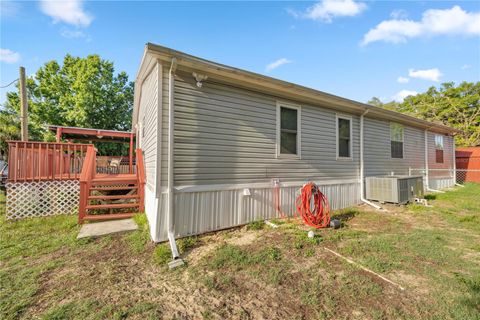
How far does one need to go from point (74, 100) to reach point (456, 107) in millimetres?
35778

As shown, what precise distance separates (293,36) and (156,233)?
9.09 metres

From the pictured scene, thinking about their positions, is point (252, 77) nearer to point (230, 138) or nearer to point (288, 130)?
point (230, 138)

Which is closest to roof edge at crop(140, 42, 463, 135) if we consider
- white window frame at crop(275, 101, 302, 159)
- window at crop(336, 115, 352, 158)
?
white window frame at crop(275, 101, 302, 159)

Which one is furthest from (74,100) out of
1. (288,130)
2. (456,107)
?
(456,107)

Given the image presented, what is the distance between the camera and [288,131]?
18.1 feet

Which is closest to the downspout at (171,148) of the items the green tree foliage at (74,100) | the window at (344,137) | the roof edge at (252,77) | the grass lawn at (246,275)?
the roof edge at (252,77)

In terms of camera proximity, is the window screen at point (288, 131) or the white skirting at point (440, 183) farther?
the white skirting at point (440, 183)

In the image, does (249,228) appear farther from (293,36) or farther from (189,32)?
(293,36)

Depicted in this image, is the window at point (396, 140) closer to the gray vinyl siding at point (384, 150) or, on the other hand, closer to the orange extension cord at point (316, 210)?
the gray vinyl siding at point (384, 150)

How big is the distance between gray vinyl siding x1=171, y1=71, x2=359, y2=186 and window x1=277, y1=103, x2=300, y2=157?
0.51 feet

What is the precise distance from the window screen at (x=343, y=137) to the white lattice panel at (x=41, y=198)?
25.1 ft

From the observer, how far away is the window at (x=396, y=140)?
27.5ft

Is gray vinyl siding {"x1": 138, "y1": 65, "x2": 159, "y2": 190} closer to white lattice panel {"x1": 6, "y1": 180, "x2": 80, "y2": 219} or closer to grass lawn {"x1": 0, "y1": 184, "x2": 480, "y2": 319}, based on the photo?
grass lawn {"x1": 0, "y1": 184, "x2": 480, "y2": 319}

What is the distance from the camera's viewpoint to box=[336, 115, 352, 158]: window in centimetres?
672
